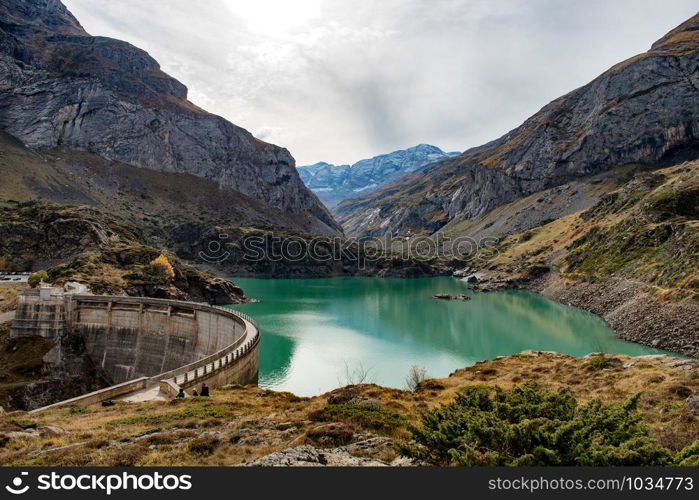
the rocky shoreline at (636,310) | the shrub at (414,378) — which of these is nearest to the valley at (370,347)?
the rocky shoreline at (636,310)

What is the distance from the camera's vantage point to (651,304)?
66.9 m

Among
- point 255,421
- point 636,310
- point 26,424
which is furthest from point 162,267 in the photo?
point 636,310

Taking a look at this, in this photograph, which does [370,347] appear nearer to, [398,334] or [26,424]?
[398,334]

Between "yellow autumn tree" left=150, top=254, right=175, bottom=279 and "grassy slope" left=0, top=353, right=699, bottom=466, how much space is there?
242ft

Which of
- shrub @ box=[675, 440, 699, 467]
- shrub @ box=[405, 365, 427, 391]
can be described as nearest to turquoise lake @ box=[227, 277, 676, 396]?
shrub @ box=[405, 365, 427, 391]

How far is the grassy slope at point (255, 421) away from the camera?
46.0 ft

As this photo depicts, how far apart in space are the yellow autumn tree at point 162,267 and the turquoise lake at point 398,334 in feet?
61.7

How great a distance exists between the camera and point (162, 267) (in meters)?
97.6

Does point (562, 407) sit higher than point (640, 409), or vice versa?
point (562, 407)

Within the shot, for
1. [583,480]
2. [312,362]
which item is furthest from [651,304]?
[583,480]

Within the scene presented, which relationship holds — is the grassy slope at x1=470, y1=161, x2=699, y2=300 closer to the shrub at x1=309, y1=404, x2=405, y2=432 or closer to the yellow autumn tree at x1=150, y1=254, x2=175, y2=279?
the shrub at x1=309, y1=404, x2=405, y2=432

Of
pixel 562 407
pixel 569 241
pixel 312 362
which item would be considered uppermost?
pixel 569 241

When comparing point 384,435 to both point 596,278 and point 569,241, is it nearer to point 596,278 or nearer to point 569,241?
point 596,278

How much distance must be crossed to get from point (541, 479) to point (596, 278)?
102141mm
